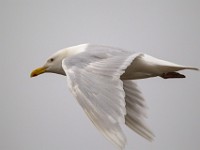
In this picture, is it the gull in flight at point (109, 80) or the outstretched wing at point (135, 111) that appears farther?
the outstretched wing at point (135, 111)

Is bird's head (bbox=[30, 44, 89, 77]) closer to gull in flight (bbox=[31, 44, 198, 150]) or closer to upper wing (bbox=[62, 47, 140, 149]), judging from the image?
gull in flight (bbox=[31, 44, 198, 150])

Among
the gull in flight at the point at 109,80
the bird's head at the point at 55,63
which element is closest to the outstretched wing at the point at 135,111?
the gull in flight at the point at 109,80

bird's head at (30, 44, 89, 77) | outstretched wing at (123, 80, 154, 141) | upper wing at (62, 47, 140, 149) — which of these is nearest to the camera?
upper wing at (62, 47, 140, 149)

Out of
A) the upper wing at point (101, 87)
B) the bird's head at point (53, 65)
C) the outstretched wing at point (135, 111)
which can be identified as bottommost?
the outstretched wing at point (135, 111)

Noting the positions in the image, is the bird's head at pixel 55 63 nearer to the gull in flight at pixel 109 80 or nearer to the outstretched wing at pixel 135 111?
the gull in flight at pixel 109 80

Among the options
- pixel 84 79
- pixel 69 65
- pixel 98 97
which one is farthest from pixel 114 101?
pixel 69 65

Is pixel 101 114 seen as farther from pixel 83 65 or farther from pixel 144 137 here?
pixel 144 137

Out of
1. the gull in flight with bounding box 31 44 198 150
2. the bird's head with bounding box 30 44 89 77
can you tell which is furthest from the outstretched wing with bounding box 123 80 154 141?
the bird's head with bounding box 30 44 89 77

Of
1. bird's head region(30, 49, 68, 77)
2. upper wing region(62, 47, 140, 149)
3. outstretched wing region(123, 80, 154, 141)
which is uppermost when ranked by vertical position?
upper wing region(62, 47, 140, 149)
